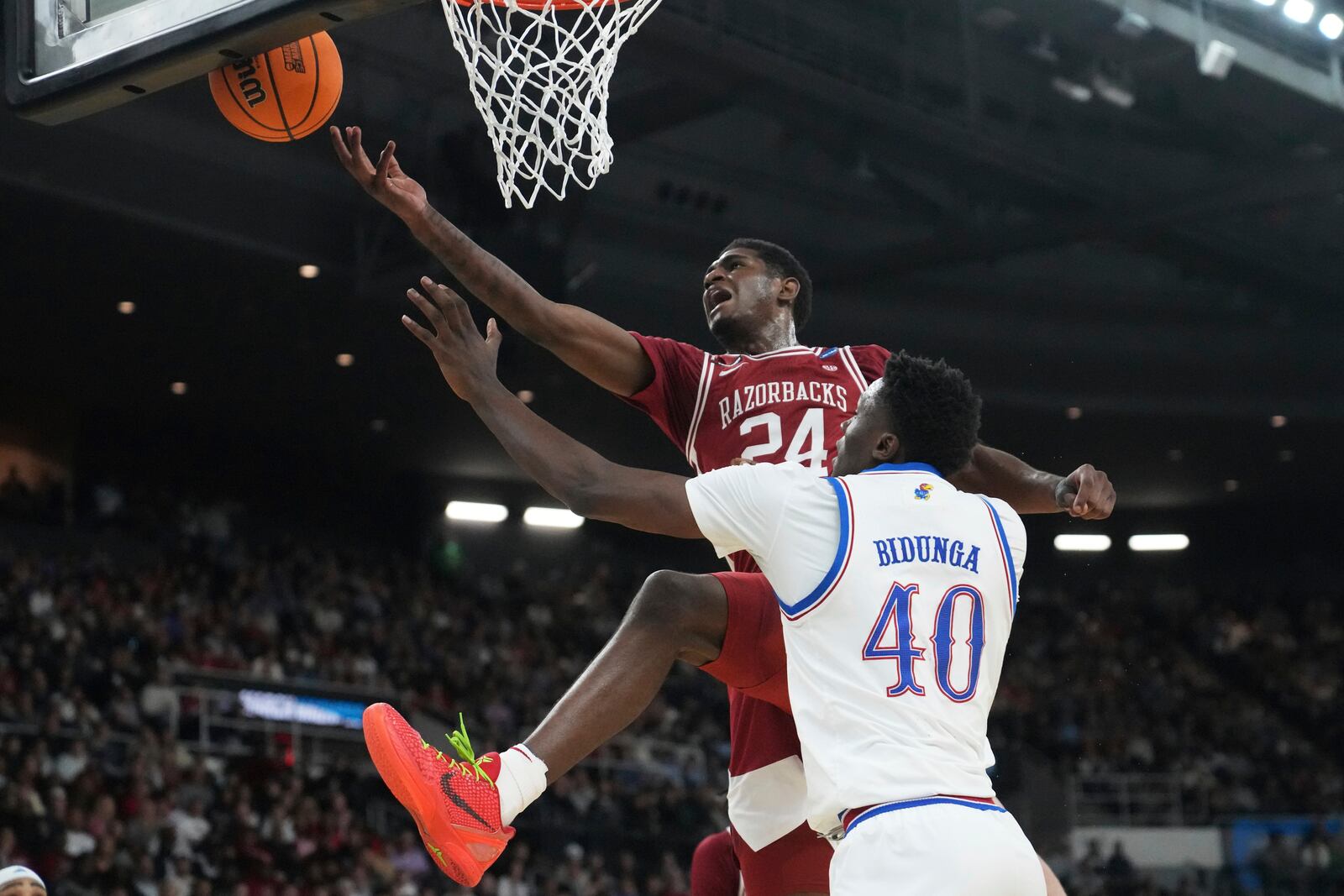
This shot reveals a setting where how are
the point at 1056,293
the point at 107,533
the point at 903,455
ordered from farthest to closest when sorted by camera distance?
the point at 1056,293 < the point at 107,533 < the point at 903,455

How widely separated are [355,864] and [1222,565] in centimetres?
1876

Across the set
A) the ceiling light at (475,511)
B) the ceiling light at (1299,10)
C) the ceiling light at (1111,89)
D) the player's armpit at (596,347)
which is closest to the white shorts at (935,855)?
the player's armpit at (596,347)

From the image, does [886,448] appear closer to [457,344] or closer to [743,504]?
[743,504]

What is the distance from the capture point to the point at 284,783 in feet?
47.7

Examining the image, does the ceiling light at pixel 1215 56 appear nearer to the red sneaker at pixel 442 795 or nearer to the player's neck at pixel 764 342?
the player's neck at pixel 764 342

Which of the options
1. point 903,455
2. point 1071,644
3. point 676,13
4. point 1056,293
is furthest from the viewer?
point 1071,644

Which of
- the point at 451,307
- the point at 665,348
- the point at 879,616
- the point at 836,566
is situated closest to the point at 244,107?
the point at 451,307

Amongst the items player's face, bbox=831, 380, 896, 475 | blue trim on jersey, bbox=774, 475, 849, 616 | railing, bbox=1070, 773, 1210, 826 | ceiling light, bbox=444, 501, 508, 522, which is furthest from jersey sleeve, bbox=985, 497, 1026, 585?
ceiling light, bbox=444, 501, 508, 522

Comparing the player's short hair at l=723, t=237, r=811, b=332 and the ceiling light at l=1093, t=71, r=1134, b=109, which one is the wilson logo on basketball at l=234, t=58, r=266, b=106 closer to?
the player's short hair at l=723, t=237, r=811, b=332

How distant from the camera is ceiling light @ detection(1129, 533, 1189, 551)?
27719mm

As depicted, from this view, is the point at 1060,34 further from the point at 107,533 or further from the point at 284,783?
the point at 107,533

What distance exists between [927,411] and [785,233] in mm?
16768

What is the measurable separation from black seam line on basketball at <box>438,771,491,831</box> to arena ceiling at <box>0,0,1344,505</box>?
11678 mm

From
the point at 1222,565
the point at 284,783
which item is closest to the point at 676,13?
the point at 284,783
